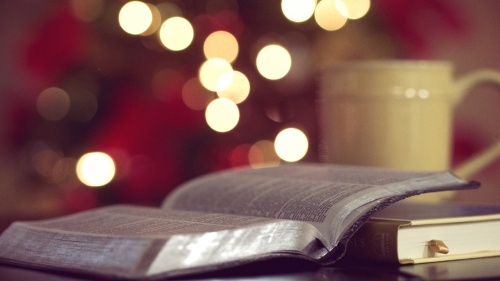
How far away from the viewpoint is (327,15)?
1441 millimetres

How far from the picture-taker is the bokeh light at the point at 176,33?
1.39 metres

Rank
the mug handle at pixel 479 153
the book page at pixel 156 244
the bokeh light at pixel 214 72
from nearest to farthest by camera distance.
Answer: the book page at pixel 156 244
the mug handle at pixel 479 153
the bokeh light at pixel 214 72

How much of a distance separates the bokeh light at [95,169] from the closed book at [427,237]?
982mm

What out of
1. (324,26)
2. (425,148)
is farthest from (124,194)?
(425,148)

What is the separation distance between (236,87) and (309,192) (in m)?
0.93

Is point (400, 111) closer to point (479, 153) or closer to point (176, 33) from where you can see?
point (479, 153)

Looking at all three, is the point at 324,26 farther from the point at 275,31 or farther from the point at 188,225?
the point at 188,225

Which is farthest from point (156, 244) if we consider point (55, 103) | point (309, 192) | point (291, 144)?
point (291, 144)

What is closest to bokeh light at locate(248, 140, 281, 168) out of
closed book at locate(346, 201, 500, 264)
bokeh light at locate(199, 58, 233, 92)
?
bokeh light at locate(199, 58, 233, 92)

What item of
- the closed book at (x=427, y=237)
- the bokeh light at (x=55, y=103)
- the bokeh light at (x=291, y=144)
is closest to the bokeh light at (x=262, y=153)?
the bokeh light at (x=291, y=144)

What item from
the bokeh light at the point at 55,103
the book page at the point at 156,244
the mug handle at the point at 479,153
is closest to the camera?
the book page at the point at 156,244

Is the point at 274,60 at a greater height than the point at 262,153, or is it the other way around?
the point at 274,60

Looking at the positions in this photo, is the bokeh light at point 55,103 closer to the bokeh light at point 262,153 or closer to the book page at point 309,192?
the bokeh light at point 262,153

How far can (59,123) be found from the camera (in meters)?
1.37
